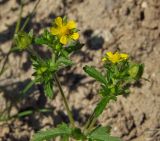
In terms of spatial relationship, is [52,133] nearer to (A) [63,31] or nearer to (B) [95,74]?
(B) [95,74]

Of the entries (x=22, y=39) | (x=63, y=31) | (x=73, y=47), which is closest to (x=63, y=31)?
(x=63, y=31)

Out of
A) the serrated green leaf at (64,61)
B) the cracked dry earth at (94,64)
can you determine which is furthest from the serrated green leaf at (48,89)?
the cracked dry earth at (94,64)

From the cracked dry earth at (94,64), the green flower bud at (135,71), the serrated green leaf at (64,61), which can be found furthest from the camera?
the cracked dry earth at (94,64)

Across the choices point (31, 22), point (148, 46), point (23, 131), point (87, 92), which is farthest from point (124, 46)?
point (23, 131)

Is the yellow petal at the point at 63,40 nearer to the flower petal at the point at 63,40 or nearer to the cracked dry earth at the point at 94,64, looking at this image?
the flower petal at the point at 63,40

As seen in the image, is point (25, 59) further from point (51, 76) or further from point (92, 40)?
point (51, 76)

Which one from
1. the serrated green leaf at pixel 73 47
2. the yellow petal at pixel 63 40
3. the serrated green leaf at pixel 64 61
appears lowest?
the serrated green leaf at pixel 64 61
